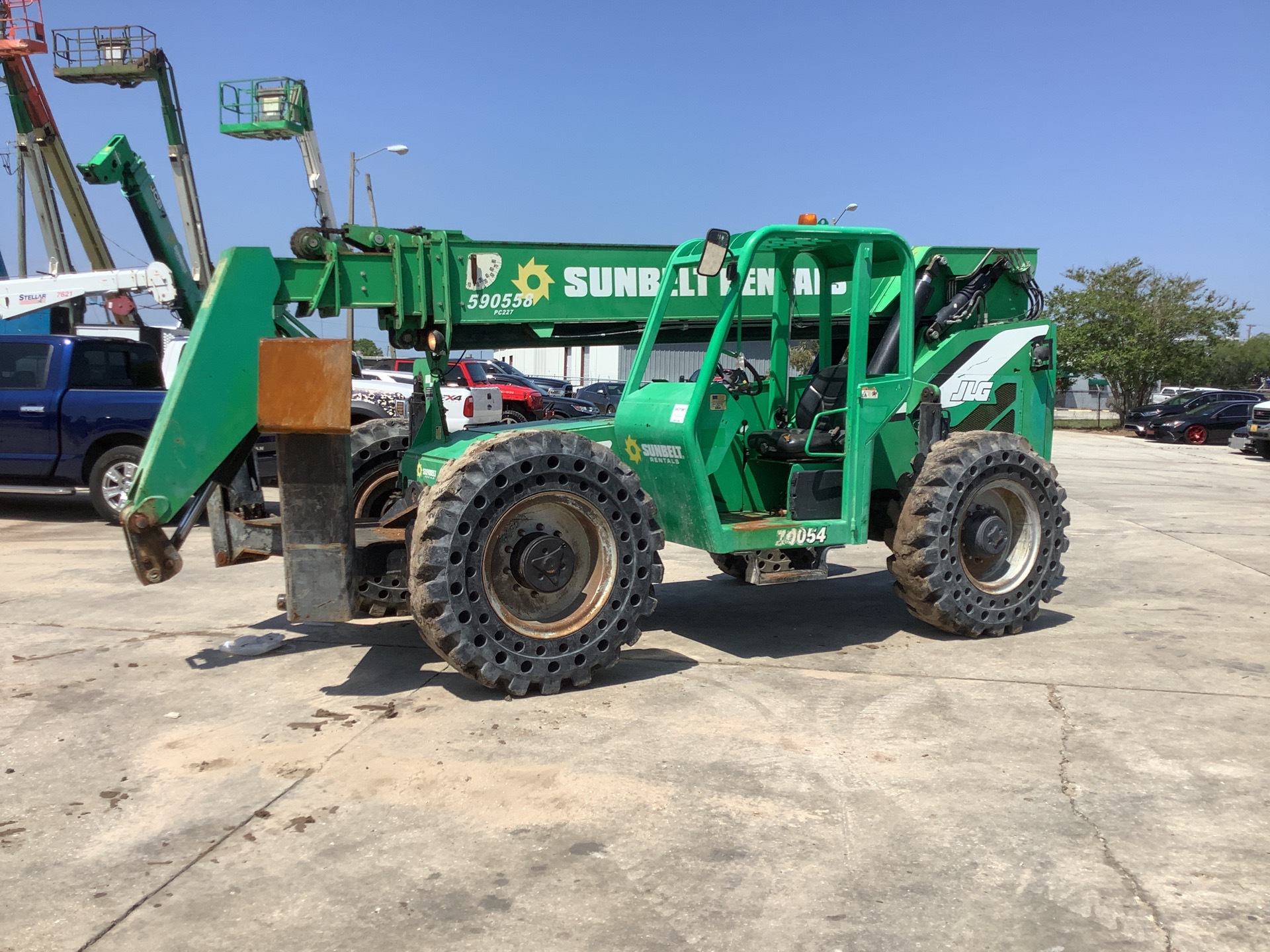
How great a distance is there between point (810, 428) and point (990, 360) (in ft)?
5.29

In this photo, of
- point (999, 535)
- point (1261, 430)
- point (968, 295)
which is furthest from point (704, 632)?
point (1261, 430)

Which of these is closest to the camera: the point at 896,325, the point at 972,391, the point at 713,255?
the point at 713,255

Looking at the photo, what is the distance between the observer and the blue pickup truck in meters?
11.6

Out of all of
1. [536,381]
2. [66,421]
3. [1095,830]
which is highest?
[536,381]

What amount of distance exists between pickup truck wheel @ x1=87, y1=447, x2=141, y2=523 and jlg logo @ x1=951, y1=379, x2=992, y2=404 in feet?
28.9

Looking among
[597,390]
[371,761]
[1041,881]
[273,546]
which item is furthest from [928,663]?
[597,390]

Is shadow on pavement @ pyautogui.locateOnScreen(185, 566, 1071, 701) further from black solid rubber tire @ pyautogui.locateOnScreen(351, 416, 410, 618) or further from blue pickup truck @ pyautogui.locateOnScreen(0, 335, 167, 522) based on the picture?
blue pickup truck @ pyautogui.locateOnScreen(0, 335, 167, 522)

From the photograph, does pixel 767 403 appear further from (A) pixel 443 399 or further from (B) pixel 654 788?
(B) pixel 654 788

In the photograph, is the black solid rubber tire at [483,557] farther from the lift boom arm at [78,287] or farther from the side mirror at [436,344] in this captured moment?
the lift boom arm at [78,287]

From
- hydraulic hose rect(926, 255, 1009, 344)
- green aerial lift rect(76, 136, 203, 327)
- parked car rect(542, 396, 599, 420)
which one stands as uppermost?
green aerial lift rect(76, 136, 203, 327)

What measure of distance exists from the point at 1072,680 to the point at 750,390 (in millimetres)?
2551

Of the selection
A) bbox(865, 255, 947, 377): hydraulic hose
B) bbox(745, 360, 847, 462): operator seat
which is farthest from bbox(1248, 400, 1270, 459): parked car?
bbox(745, 360, 847, 462): operator seat

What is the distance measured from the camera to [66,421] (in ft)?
38.0

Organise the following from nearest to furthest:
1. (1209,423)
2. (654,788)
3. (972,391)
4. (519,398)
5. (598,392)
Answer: (654,788) < (972,391) < (519,398) < (598,392) < (1209,423)
